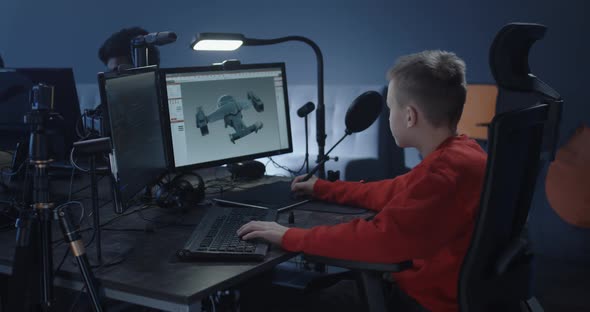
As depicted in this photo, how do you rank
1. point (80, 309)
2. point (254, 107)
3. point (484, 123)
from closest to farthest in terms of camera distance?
point (80, 309) < point (254, 107) < point (484, 123)

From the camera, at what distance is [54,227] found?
168cm

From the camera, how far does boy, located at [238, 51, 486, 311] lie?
139 cm

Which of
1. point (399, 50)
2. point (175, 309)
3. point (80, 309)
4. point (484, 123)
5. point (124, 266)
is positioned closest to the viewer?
point (175, 309)

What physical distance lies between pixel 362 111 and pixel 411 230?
0.64 meters

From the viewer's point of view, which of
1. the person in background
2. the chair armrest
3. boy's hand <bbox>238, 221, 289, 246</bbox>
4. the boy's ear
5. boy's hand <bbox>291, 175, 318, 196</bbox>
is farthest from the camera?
the person in background

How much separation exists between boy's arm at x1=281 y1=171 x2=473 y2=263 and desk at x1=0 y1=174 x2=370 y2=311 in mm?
153

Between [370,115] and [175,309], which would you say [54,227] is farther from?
[370,115]

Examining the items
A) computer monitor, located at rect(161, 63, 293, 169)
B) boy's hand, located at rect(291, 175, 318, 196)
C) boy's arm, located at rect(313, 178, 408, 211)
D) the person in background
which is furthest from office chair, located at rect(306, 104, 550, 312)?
the person in background

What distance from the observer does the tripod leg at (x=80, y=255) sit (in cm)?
121

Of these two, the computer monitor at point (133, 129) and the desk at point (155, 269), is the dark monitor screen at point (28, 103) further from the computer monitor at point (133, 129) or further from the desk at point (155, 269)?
the desk at point (155, 269)

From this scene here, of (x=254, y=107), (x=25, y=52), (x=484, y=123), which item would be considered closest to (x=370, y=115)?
(x=254, y=107)

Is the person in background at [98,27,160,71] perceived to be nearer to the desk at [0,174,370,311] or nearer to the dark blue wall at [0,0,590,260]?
the dark blue wall at [0,0,590,260]

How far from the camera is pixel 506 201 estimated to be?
1.33m

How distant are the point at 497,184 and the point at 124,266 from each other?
81 centimetres
